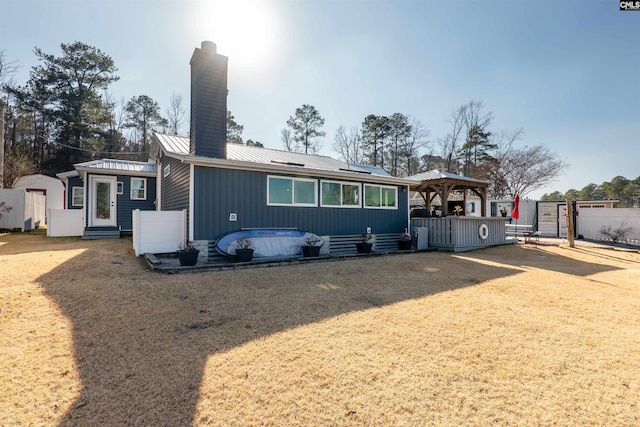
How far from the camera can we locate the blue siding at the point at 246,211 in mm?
7039

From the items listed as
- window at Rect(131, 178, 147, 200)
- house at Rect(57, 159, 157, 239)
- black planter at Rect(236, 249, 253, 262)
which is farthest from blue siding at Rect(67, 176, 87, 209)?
black planter at Rect(236, 249, 253, 262)

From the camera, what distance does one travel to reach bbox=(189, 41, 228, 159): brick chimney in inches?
307

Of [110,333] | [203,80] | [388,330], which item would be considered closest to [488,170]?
[203,80]

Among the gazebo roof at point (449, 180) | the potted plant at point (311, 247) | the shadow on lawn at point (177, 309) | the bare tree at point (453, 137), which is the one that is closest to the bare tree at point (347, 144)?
the bare tree at point (453, 137)

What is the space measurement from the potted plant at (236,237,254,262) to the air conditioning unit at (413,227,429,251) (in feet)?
20.7

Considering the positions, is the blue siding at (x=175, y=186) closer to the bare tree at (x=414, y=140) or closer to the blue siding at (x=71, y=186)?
the blue siding at (x=71, y=186)

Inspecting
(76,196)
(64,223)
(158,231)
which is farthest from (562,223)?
(76,196)

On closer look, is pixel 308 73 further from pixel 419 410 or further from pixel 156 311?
pixel 419 410

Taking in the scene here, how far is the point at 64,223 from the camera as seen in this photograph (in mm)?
11266

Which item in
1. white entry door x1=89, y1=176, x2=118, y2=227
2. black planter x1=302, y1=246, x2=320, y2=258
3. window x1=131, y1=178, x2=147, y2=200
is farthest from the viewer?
window x1=131, y1=178, x2=147, y2=200

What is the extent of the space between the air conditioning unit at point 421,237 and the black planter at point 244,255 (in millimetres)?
6360

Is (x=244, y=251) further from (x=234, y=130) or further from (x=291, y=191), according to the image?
(x=234, y=130)

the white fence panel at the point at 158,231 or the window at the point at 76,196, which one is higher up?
the window at the point at 76,196

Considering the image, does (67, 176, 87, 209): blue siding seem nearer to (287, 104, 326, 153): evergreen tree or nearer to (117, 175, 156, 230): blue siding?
(117, 175, 156, 230): blue siding
